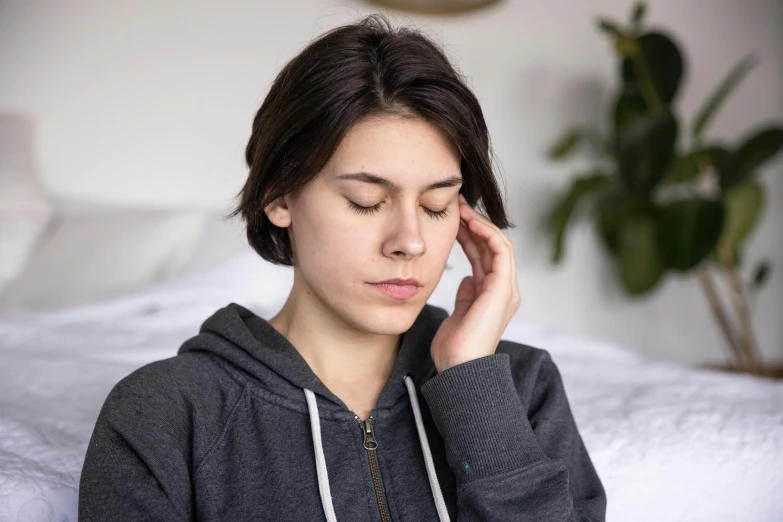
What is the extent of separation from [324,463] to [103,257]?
1481 millimetres

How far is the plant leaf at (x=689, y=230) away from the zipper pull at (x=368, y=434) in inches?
85.3

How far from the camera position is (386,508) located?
0.91 meters

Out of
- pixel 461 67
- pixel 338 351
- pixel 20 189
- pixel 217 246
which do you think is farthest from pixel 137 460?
pixel 461 67

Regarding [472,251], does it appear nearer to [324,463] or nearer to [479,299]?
[479,299]

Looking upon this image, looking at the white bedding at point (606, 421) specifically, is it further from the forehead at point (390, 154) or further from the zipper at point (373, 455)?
the forehead at point (390, 154)

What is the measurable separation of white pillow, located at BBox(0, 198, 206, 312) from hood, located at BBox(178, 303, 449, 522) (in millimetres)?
1148

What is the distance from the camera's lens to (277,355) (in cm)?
99

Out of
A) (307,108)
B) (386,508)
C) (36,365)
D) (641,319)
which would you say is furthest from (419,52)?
(641,319)

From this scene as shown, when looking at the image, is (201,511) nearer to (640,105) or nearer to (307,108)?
(307,108)

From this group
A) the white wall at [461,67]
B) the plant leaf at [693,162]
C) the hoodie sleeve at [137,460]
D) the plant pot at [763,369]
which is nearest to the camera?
the hoodie sleeve at [137,460]

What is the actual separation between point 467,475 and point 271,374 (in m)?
0.28

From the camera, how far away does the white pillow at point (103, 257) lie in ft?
7.04

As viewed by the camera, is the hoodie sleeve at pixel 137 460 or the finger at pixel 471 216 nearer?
the hoodie sleeve at pixel 137 460

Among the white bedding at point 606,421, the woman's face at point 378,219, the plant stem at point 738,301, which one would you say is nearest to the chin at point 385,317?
the woman's face at point 378,219
